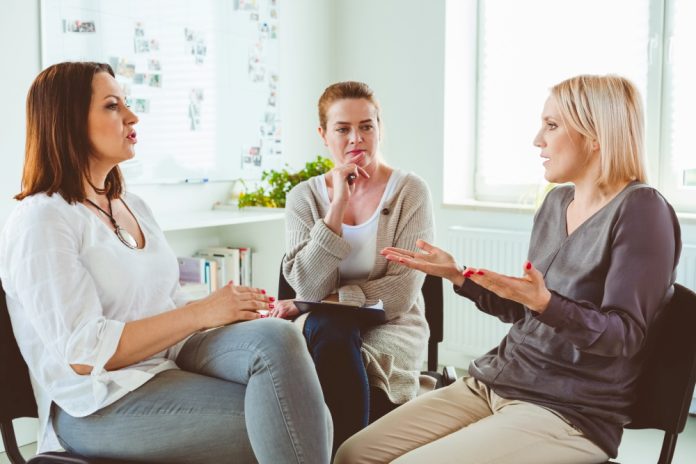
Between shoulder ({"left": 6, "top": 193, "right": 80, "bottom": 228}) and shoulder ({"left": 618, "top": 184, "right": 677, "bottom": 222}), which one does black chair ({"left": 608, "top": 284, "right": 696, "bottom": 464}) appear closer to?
shoulder ({"left": 618, "top": 184, "right": 677, "bottom": 222})

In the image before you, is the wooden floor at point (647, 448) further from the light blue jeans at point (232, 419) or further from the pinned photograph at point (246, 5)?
the pinned photograph at point (246, 5)

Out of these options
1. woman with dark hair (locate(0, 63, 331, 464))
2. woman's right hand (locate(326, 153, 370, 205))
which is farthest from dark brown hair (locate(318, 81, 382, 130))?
woman with dark hair (locate(0, 63, 331, 464))

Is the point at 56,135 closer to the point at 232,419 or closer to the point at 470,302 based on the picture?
the point at 232,419

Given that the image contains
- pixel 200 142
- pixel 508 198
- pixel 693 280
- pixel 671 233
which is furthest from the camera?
pixel 508 198

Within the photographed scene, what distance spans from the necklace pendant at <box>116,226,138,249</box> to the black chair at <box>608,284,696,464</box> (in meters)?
1.09

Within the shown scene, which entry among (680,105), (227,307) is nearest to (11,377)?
(227,307)

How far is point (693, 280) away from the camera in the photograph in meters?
3.00

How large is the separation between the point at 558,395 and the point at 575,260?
0.27 meters

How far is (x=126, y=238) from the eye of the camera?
165 centimetres

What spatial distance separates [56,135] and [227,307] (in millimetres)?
525

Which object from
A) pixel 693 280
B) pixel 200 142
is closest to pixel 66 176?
pixel 200 142

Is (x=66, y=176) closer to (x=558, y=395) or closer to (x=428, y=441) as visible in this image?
(x=428, y=441)

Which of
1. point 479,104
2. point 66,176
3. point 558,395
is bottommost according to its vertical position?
point 558,395

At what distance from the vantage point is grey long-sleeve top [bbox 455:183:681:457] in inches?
53.1
